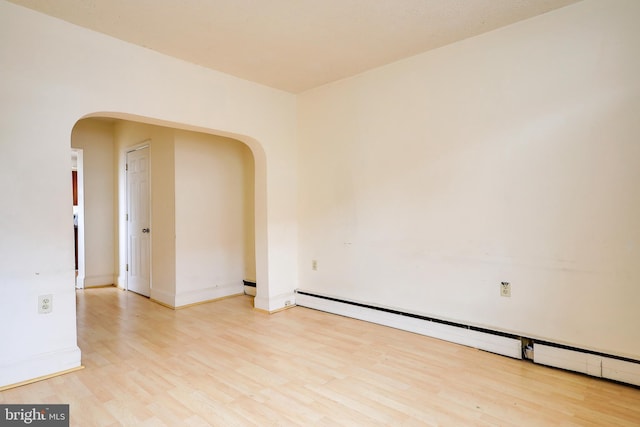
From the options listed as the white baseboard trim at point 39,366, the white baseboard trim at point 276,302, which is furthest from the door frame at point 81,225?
the white baseboard trim at point 39,366

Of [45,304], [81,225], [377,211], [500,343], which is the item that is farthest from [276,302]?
[81,225]

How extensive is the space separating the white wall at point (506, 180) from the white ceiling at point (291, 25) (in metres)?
0.26

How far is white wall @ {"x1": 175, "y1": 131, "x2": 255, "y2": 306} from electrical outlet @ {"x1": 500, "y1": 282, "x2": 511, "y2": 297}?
3169 millimetres

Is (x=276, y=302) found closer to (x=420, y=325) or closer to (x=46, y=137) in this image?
(x=420, y=325)

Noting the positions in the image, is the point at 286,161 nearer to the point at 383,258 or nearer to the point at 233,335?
the point at 383,258

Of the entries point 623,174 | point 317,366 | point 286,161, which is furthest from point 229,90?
point 623,174

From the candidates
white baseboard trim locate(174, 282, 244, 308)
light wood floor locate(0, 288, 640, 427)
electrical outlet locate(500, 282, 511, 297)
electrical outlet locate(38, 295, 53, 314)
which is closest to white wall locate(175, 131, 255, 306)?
white baseboard trim locate(174, 282, 244, 308)

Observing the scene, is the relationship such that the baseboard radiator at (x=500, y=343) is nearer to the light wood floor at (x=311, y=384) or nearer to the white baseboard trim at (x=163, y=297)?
the light wood floor at (x=311, y=384)

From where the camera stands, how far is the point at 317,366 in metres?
2.64

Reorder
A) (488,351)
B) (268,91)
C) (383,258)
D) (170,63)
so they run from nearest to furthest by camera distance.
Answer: (488,351) → (170,63) → (383,258) → (268,91)

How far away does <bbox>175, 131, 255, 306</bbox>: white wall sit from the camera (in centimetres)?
435

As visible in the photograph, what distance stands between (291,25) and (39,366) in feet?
9.91

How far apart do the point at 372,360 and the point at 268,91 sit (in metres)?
3.01

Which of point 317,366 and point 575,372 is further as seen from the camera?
point 317,366
